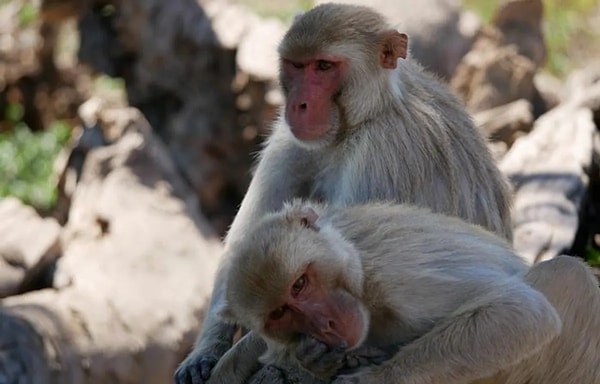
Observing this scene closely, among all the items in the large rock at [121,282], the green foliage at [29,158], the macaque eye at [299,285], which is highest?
the macaque eye at [299,285]

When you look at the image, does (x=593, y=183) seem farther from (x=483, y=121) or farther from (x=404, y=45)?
(x=404, y=45)

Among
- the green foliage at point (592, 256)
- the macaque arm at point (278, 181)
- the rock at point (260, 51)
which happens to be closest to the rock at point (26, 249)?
the macaque arm at point (278, 181)

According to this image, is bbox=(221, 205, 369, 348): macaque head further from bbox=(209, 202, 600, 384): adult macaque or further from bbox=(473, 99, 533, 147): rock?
bbox=(473, 99, 533, 147): rock

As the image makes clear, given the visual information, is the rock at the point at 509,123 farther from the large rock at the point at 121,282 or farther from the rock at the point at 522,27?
the large rock at the point at 121,282

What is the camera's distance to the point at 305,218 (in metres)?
4.86

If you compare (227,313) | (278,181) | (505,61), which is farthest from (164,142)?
(227,313)

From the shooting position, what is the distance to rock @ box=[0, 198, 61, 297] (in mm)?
8969

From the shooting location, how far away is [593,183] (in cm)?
922

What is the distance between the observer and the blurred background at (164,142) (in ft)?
26.8

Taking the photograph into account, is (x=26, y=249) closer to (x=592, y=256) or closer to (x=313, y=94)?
(x=313, y=94)

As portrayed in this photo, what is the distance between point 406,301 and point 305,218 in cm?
54

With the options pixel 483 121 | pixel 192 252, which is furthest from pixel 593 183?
pixel 192 252

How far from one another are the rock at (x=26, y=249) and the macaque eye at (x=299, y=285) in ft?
15.6

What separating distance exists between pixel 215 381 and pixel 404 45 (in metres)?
2.14
